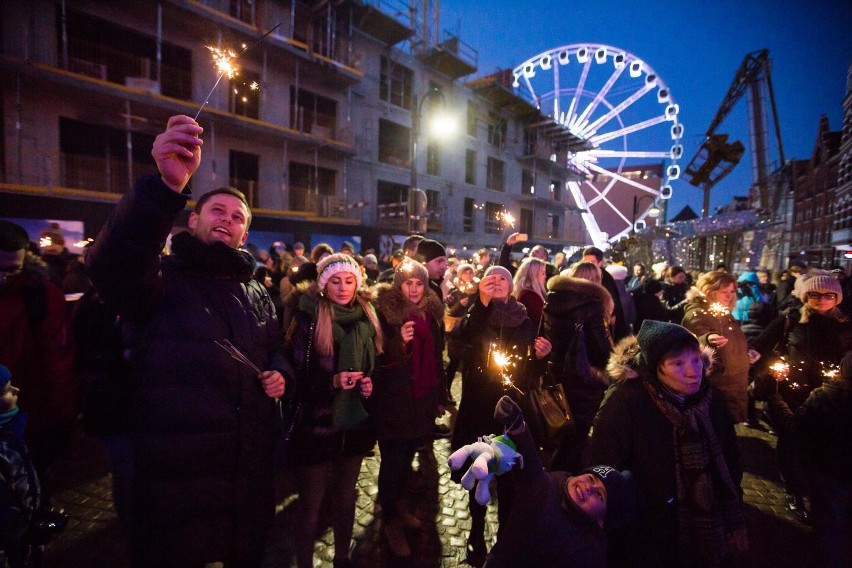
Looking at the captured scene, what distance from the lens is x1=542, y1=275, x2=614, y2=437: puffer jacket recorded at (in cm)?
320

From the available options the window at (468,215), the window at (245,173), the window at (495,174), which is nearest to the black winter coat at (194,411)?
the window at (245,173)

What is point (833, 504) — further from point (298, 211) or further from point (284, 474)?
point (298, 211)

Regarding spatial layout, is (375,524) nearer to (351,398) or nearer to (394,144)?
(351,398)

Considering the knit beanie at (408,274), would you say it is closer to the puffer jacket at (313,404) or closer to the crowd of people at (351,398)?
the crowd of people at (351,398)

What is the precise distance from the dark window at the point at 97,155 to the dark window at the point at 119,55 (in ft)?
5.17

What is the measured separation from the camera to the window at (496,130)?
86.7ft

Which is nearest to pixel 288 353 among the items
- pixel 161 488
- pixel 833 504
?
pixel 161 488

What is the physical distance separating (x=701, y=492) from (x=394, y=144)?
20.9 meters

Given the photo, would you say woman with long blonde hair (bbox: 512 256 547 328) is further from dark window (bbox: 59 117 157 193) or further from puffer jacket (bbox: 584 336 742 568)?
dark window (bbox: 59 117 157 193)

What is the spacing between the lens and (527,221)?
1196 inches

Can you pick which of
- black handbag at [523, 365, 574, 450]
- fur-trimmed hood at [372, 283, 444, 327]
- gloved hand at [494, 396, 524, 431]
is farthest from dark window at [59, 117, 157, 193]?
gloved hand at [494, 396, 524, 431]

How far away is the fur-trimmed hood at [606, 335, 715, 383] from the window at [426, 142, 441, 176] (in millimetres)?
21127

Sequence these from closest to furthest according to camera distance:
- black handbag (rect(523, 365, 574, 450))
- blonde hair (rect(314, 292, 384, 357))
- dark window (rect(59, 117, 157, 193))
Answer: blonde hair (rect(314, 292, 384, 357))
black handbag (rect(523, 365, 574, 450))
dark window (rect(59, 117, 157, 193))

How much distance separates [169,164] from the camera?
1.30m
